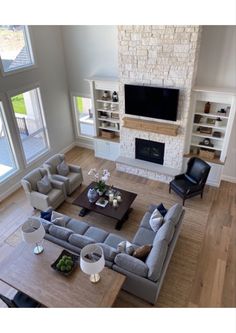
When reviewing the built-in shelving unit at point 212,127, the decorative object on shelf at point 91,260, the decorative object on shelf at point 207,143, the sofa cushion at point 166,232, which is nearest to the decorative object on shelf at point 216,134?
the built-in shelving unit at point 212,127

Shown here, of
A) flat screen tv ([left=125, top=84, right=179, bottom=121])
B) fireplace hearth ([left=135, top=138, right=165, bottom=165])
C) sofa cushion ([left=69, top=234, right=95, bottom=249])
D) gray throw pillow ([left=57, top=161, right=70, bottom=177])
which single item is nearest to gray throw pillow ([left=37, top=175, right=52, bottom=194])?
gray throw pillow ([left=57, top=161, right=70, bottom=177])

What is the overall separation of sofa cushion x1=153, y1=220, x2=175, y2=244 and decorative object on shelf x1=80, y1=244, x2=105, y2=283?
51.1 inches

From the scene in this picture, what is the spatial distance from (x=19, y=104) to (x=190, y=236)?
553 cm

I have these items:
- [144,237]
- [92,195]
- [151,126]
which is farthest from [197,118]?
[144,237]

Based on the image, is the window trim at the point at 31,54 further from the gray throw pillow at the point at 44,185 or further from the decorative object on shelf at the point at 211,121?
the decorative object on shelf at the point at 211,121

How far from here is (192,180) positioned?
660cm

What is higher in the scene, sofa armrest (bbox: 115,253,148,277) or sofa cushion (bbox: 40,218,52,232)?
sofa cushion (bbox: 40,218,52,232)

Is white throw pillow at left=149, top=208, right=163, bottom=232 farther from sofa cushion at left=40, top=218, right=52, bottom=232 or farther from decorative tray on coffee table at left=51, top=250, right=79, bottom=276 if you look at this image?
sofa cushion at left=40, top=218, right=52, bottom=232

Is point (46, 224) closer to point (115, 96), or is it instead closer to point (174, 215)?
point (174, 215)

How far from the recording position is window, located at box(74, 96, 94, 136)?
869 centimetres

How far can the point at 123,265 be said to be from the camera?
13.4ft

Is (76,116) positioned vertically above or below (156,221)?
above

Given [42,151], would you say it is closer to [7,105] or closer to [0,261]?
[7,105]
